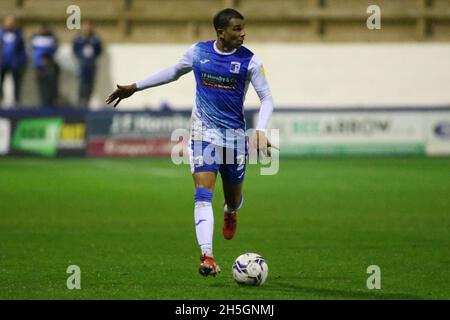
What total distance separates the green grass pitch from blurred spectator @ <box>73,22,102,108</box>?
5.66 m

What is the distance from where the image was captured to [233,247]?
11.8 m

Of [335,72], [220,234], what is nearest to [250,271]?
[220,234]

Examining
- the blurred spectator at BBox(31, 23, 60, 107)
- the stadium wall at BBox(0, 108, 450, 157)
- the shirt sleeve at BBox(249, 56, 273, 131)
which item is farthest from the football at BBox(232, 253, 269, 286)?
the blurred spectator at BBox(31, 23, 60, 107)

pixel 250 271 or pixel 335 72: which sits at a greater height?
pixel 335 72

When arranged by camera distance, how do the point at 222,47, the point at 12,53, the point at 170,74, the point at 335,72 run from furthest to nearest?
the point at 335,72 → the point at 12,53 → the point at 170,74 → the point at 222,47

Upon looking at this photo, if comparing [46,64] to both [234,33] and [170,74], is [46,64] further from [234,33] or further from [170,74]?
[234,33]

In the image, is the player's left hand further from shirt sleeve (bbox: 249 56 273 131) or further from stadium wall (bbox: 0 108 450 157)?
stadium wall (bbox: 0 108 450 157)

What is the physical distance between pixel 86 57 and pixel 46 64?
108cm

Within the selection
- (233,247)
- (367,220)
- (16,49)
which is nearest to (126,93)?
(233,247)

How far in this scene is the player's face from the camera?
9.25 m

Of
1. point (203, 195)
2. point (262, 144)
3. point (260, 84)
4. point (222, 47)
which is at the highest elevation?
point (222, 47)

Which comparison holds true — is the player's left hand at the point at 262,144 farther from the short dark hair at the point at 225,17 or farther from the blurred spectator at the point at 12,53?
the blurred spectator at the point at 12,53

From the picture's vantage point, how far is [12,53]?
28.0m

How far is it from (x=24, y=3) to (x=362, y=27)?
9.52 metres
